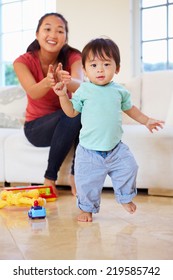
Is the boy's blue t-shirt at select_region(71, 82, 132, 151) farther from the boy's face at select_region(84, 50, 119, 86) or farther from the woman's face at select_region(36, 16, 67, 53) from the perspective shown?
the woman's face at select_region(36, 16, 67, 53)

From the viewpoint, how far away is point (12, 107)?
3.37 metres

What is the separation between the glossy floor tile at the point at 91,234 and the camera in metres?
1.36

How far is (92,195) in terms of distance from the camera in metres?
1.83

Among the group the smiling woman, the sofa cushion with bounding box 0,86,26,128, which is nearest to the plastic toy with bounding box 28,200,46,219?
the sofa cushion with bounding box 0,86,26,128

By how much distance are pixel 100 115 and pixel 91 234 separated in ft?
1.49

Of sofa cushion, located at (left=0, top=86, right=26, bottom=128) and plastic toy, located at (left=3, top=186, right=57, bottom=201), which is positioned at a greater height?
sofa cushion, located at (left=0, top=86, right=26, bottom=128)

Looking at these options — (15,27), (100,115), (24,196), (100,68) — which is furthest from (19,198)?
(15,27)

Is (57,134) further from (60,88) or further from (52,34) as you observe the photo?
(60,88)

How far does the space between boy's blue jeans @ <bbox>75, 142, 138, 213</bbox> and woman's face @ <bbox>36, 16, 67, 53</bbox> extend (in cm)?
77

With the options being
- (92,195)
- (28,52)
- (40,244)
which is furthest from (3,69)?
(40,244)

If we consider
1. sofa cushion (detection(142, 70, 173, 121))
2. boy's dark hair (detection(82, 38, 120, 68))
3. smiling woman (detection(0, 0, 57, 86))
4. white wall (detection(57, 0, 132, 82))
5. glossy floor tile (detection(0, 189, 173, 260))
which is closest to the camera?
glossy floor tile (detection(0, 189, 173, 260))

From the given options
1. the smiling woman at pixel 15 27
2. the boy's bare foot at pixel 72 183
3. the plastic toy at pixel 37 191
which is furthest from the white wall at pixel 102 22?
the plastic toy at pixel 37 191

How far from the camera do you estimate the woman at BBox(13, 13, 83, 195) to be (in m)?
2.35

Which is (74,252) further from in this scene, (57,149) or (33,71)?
(33,71)
